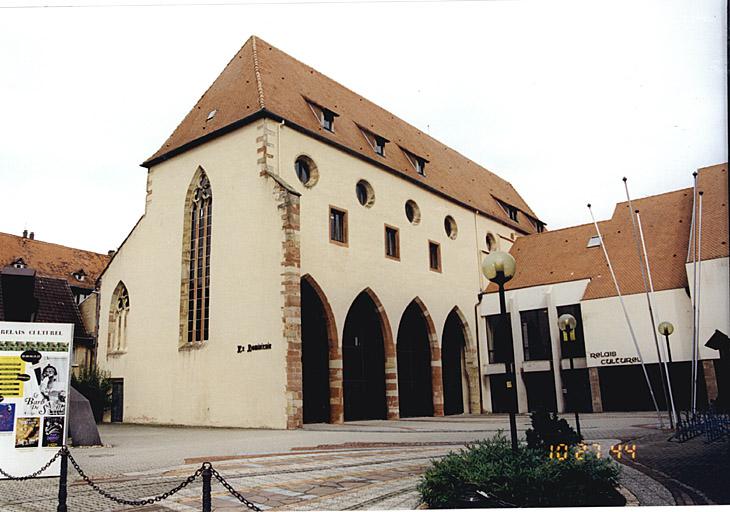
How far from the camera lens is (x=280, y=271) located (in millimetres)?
17453

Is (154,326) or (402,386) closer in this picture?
(154,326)

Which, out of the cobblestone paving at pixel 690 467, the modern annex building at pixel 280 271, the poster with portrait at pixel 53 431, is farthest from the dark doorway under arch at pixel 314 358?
the poster with portrait at pixel 53 431

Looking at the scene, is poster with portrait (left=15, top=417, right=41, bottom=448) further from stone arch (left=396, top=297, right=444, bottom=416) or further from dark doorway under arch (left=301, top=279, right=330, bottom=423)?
stone arch (left=396, top=297, right=444, bottom=416)

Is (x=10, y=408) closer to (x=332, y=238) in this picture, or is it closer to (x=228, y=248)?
(x=228, y=248)

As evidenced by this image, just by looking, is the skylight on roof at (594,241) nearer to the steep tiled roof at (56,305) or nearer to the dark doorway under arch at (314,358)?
the dark doorway under arch at (314,358)

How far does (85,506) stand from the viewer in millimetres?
6445

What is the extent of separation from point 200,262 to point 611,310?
13671 millimetres

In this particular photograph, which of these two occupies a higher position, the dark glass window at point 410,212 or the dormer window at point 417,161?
the dormer window at point 417,161

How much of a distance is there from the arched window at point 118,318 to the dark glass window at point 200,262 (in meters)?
3.69

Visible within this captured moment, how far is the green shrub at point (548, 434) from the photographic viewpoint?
6547mm

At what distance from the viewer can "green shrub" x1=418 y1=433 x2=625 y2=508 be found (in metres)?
5.66

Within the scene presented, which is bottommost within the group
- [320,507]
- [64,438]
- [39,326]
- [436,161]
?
[320,507]

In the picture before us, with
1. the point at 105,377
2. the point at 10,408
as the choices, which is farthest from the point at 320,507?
the point at 105,377

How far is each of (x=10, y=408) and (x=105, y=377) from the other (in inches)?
554
